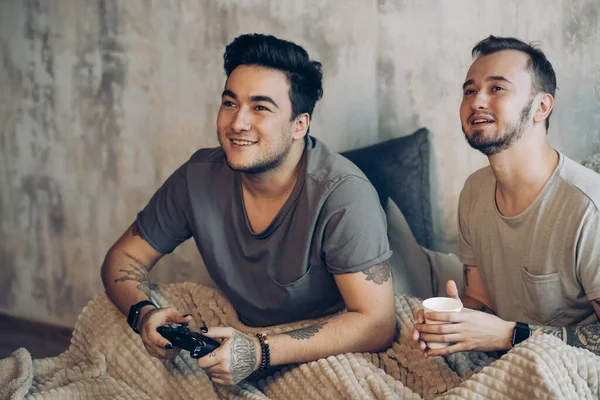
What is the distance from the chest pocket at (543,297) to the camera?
1739mm

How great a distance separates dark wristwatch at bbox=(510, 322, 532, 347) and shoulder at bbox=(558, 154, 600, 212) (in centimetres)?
32

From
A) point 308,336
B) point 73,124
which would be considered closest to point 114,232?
point 73,124

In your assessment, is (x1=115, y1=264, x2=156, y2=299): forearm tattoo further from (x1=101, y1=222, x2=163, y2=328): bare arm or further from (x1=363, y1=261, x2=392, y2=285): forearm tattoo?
(x1=363, y1=261, x2=392, y2=285): forearm tattoo

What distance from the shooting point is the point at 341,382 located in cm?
163

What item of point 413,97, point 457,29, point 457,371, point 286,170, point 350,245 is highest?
point 457,29

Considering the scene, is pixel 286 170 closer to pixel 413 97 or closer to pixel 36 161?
pixel 413 97

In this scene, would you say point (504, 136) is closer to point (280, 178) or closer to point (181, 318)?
point (280, 178)

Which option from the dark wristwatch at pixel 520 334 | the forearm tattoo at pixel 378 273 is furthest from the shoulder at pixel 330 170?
the dark wristwatch at pixel 520 334

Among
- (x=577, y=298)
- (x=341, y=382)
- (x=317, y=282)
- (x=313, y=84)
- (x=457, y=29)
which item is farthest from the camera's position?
(x=457, y=29)

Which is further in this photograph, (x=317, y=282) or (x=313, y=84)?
(x=313, y=84)

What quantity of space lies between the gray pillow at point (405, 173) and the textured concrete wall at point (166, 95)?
2.9 inches

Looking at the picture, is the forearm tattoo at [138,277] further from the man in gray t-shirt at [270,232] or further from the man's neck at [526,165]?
the man's neck at [526,165]

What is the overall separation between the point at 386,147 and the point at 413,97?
0.22 m

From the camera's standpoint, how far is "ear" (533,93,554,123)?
178 centimetres
